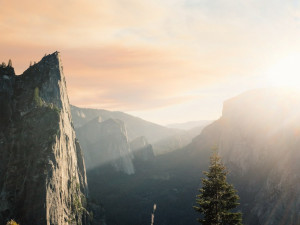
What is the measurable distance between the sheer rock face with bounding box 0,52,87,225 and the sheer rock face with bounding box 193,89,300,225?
154ft

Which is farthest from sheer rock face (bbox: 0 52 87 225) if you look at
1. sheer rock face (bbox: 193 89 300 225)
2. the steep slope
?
the steep slope

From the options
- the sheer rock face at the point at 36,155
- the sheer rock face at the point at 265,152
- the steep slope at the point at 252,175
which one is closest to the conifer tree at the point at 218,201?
the sheer rock face at the point at 265,152

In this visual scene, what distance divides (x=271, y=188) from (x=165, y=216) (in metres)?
72.0

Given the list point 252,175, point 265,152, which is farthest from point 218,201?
point 252,175

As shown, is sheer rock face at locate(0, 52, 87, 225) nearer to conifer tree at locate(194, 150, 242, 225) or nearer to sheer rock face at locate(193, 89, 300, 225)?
sheer rock face at locate(193, 89, 300, 225)

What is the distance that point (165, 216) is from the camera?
482 ft

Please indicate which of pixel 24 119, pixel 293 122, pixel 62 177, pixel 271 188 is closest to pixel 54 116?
pixel 24 119

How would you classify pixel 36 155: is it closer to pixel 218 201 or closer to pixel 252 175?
pixel 218 201

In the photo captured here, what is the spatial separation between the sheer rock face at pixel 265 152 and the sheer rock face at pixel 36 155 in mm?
46874

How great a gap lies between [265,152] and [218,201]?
9185cm

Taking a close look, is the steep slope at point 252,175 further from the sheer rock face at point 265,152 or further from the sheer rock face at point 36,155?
the sheer rock face at point 36,155

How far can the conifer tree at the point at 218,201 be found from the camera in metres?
27.4

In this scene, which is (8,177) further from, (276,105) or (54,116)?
(276,105)

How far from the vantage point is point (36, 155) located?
3169 inches
